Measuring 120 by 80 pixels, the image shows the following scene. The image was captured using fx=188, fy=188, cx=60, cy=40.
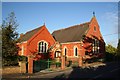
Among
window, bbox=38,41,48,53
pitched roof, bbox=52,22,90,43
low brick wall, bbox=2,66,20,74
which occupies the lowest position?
low brick wall, bbox=2,66,20,74

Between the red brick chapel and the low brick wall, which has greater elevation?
the red brick chapel

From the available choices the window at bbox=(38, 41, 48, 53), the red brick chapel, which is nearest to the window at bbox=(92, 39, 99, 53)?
the red brick chapel

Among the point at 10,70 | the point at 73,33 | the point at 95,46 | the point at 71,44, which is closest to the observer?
the point at 10,70

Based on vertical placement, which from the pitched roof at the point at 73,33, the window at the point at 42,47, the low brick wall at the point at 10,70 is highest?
the pitched roof at the point at 73,33

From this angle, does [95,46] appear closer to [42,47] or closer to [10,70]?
[42,47]

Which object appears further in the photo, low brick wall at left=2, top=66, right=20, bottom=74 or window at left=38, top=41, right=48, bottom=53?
window at left=38, top=41, right=48, bottom=53

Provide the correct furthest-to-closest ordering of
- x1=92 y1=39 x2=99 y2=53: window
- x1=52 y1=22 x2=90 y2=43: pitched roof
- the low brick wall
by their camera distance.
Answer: x1=92 y1=39 x2=99 y2=53: window → x1=52 y1=22 x2=90 y2=43: pitched roof → the low brick wall

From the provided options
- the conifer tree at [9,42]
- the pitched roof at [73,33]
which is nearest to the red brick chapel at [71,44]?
the pitched roof at [73,33]

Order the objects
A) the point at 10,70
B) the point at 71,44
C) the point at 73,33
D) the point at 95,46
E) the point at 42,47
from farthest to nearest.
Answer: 1. the point at 73,33
2. the point at 71,44
3. the point at 95,46
4. the point at 42,47
5. the point at 10,70

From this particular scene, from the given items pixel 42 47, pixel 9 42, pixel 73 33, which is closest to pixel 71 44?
pixel 73 33

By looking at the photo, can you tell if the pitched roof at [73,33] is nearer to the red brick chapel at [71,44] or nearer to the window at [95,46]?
the red brick chapel at [71,44]

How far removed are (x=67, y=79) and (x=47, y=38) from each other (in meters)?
→ 22.2

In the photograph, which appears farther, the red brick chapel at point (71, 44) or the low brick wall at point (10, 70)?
the red brick chapel at point (71, 44)

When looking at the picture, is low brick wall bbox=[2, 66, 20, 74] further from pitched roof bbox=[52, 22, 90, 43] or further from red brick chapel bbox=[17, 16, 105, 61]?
pitched roof bbox=[52, 22, 90, 43]
